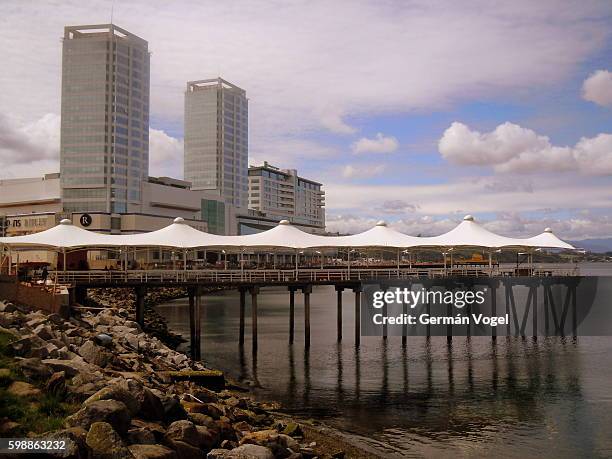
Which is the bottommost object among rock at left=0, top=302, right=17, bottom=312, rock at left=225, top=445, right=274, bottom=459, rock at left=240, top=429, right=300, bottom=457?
rock at left=240, top=429, right=300, bottom=457

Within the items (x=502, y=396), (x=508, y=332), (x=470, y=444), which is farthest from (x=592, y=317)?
(x=470, y=444)

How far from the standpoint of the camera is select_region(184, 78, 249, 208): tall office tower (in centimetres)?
17562

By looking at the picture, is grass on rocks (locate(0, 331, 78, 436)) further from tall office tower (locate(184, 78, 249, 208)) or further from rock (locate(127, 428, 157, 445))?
tall office tower (locate(184, 78, 249, 208))

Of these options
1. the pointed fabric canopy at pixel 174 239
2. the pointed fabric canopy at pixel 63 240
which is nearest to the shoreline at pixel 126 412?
the pointed fabric canopy at pixel 174 239

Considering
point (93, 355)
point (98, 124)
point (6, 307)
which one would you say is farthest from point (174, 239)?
point (98, 124)

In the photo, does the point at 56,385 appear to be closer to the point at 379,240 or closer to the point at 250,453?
the point at 250,453

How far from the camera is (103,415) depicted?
11031mm

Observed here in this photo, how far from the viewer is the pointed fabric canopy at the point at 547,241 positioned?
150 feet

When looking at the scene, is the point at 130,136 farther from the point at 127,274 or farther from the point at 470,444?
the point at 470,444

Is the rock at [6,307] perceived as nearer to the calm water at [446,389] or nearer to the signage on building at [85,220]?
the calm water at [446,389]

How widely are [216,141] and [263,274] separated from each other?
141123mm

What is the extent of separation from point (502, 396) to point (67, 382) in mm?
19228

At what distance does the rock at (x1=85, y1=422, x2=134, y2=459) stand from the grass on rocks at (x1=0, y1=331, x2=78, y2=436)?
3.41 feet

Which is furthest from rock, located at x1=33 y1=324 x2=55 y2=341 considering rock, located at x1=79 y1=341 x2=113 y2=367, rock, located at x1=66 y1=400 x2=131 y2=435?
rock, located at x1=66 y1=400 x2=131 y2=435
